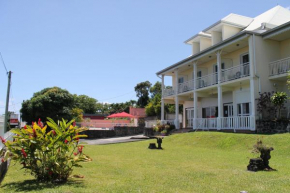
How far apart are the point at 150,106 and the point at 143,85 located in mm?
21163

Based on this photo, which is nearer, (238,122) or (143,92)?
(238,122)

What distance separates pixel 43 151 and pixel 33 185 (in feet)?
2.57

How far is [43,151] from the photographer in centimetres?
637

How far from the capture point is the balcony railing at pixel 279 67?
1764cm

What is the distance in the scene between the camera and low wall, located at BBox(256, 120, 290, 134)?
51.1 ft

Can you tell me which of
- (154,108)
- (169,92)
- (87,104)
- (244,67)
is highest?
(87,104)

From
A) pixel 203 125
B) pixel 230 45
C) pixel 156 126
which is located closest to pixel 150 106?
pixel 156 126

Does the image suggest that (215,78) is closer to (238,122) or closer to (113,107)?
(238,122)

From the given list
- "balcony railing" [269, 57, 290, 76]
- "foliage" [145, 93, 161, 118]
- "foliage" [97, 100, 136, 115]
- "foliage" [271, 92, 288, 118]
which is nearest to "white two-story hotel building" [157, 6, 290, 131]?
"balcony railing" [269, 57, 290, 76]

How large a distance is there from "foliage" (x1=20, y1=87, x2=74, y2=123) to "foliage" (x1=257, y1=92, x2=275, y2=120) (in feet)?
78.3

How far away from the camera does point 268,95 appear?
56.8 ft

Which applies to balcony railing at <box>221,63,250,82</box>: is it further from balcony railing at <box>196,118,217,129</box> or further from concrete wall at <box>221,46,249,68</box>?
balcony railing at <box>196,118,217,129</box>

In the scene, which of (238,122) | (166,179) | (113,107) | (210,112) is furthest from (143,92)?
(166,179)

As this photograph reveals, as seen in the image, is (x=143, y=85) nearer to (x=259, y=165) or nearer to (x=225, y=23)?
(x=225, y=23)
